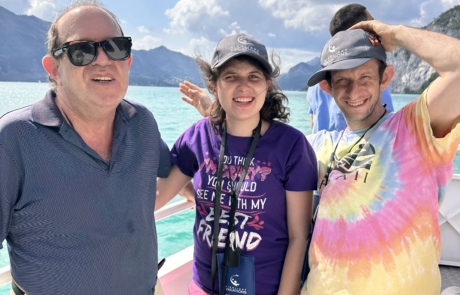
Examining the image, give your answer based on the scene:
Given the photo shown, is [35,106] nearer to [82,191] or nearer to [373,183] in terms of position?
[82,191]

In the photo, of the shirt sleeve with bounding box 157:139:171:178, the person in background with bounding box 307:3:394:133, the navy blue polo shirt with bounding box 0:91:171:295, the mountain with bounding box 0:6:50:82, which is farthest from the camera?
the mountain with bounding box 0:6:50:82

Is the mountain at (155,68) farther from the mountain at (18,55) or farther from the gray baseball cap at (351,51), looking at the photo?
the gray baseball cap at (351,51)

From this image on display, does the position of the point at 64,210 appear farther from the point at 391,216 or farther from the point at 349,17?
the point at 349,17

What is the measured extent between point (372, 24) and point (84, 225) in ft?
4.77

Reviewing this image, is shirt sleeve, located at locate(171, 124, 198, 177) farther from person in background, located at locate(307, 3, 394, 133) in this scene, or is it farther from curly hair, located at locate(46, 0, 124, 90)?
person in background, located at locate(307, 3, 394, 133)

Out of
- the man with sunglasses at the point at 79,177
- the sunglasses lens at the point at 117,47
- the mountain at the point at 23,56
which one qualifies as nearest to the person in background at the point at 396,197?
the man with sunglasses at the point at 79,177

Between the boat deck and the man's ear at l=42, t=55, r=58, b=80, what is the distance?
11.1ft

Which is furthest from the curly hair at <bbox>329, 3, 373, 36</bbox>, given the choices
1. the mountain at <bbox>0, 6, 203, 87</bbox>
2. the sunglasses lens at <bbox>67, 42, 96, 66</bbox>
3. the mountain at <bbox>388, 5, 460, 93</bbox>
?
the mountain at <bbox>0, 6, 203, 87</bbox>

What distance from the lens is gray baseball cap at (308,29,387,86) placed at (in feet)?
5.06

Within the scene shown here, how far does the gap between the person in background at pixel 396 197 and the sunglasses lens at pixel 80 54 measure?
101cm

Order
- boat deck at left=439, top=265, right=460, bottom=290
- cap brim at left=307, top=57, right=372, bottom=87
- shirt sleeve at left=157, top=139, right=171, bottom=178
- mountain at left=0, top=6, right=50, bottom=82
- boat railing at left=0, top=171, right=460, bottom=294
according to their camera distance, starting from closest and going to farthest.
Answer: cap brim at left=307, top=57, right=372, bottom=87 < shirt sleeve at left=157, top=139, right=171, bottom=178 < boat railing at left=0, top=171, right=460, bottom=294 < boat deck at left=439, top=265, right=460, bottom=290 < mountain at left=0, top=6, right=50, bottom=82

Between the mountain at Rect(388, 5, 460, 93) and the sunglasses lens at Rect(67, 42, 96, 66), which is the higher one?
the mountain at Rect(388, 5, 460, 93)

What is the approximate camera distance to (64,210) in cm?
132

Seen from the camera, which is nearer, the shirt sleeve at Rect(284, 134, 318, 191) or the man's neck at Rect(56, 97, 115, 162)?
the man's neck at Rect(56, 97, 115, 162)
